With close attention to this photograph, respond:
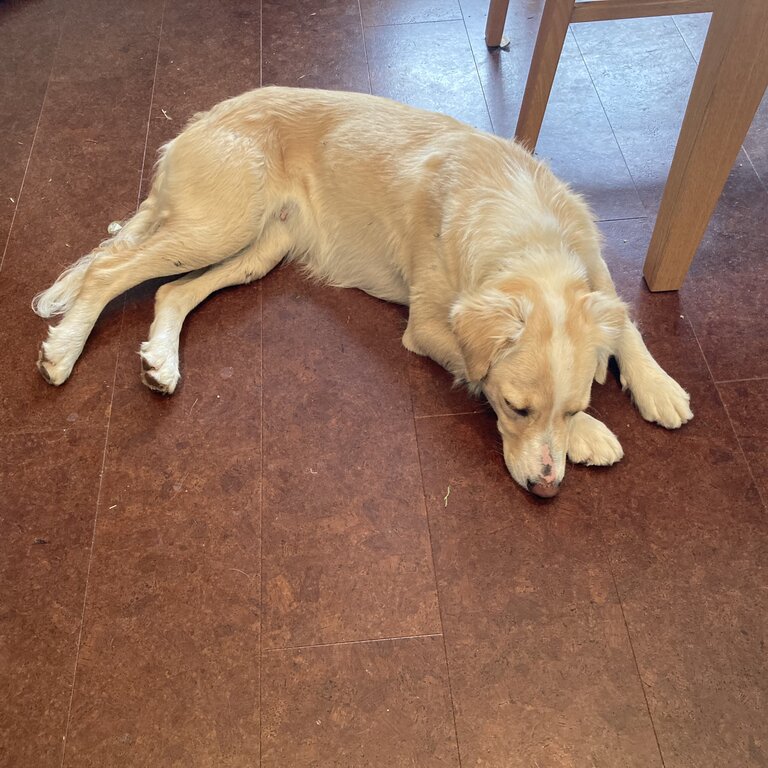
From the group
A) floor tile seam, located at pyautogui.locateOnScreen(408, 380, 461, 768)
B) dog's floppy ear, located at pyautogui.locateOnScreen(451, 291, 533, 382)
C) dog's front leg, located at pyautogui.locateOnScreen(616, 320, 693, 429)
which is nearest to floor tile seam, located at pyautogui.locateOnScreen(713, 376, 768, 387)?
dog's front leg, located at pyautogui.locateOnScreen(616, 320, 693, 429)

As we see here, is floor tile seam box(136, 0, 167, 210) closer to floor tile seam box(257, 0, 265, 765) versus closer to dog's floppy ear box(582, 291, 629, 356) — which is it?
floor tile seam box(257, 0, 265, 765)

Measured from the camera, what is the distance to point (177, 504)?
188cm

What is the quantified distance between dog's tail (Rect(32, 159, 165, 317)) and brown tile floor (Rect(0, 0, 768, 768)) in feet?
0.27

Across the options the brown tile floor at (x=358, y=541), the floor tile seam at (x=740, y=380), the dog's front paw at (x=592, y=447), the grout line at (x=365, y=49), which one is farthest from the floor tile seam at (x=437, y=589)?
the grout line at (x=365, y=49)

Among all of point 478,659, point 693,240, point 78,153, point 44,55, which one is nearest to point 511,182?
point 693,240

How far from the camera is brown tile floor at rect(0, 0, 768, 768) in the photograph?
1.57 m

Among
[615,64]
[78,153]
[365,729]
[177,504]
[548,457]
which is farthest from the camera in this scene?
[615,64]

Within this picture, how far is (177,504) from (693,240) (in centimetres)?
174

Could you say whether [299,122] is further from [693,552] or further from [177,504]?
[693,552]

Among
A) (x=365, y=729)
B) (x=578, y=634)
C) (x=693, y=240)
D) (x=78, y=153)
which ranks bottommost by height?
(x=365, y=729)

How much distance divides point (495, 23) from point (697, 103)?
4.64 ft

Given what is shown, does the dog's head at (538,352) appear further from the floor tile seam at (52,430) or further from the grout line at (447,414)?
the floor tile seam at (52,430)

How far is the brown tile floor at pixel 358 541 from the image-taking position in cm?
157

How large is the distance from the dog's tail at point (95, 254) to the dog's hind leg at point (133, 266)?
1.5 inches
